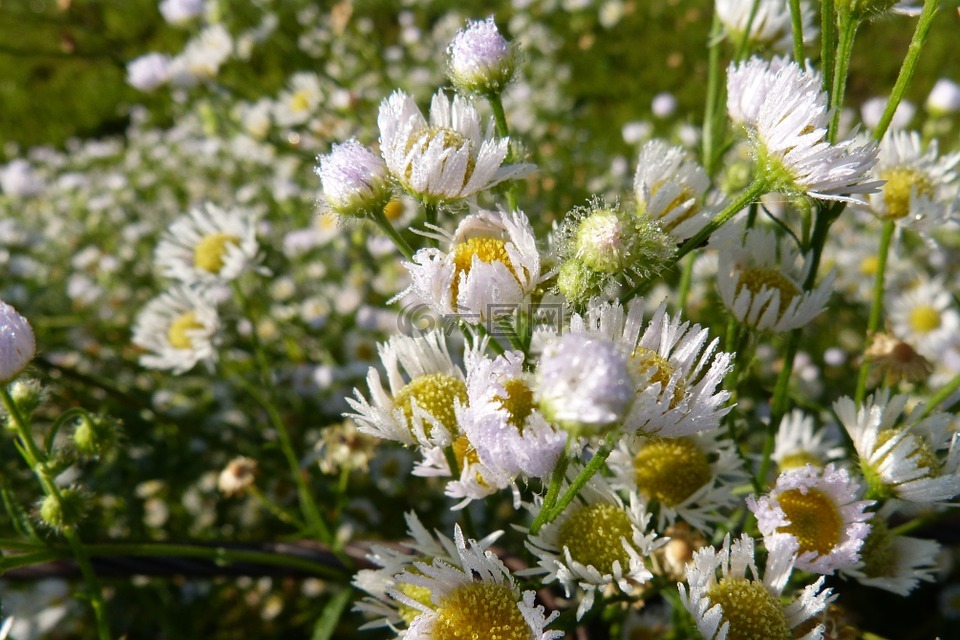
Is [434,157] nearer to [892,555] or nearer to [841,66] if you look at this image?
[841,66]

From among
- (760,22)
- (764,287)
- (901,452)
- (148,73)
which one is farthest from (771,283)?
(148,73)

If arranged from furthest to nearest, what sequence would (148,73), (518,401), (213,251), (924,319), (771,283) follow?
(148,73) < (924,319) < (213,251) < (771,283) < (518,401)

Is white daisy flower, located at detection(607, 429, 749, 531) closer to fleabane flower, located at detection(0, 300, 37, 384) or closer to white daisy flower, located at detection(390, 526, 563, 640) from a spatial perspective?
white daisy flower, located at detection(390, 526, 563, 640)

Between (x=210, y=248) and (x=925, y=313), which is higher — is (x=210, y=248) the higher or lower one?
the higher one

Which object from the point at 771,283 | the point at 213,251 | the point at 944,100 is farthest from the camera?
the point at 944,100

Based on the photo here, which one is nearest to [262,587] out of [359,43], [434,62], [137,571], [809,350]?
[137,571]

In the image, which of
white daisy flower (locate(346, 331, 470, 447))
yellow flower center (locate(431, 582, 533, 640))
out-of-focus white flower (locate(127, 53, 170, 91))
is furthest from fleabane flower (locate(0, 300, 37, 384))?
out-of-focus white flower (locate(127, 53, 170, 91))

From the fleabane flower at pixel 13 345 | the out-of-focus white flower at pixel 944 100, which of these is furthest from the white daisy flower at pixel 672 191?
the out-of-focus white flower at pixel 944 100
